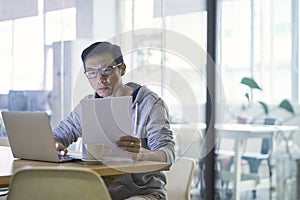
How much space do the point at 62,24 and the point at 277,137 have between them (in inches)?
82.3

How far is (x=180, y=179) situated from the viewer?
2.83 meters

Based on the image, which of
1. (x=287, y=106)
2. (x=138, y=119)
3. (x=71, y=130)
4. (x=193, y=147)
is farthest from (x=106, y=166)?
(x=193, y=147)

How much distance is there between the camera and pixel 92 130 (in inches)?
90.7

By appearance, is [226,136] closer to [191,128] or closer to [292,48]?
[191,128]

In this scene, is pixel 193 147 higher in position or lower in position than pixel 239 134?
lower

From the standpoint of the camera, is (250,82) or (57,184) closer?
(57,184)

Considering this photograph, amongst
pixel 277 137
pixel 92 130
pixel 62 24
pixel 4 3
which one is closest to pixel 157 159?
pixel 92 130

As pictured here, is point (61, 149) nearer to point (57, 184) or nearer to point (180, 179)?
point (180, 179)

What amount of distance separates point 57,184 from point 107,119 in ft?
1.83

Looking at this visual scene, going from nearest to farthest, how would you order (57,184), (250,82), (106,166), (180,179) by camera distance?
(57,184) < (106,166) < (180,179) < (250,82)

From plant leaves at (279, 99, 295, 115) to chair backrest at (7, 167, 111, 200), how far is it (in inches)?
102

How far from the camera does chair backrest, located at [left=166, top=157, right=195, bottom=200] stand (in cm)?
279

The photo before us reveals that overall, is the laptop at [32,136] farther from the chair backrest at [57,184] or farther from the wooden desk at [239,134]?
the wooden desk at [239,134]

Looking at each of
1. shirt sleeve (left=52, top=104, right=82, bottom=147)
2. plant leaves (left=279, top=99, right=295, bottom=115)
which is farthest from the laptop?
plant leaves (left=279, top=99, right=295, bottom=115)
